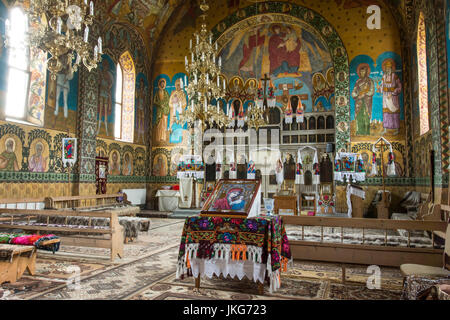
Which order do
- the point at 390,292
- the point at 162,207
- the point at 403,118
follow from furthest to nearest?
the point at 162,207
the point at 403,118
the point at 390,292

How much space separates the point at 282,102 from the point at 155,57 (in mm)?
6453

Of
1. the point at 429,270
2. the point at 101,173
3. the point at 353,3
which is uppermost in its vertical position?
the point at 353,3

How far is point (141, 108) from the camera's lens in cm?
1453

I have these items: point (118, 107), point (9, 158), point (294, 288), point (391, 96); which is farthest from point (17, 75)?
point (391, 96)

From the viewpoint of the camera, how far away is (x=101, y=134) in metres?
12.1

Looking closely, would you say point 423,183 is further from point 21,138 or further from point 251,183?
point 21,138

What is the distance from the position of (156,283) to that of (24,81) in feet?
26.0

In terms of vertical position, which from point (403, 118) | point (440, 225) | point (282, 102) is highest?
point (282, 102)

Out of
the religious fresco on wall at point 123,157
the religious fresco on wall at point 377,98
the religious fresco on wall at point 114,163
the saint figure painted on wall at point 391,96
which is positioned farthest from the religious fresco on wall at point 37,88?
the saint figure painted on wall at point 391,96

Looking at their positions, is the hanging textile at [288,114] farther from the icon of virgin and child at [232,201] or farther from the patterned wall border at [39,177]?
→ the icon of virgin and child at [232,201]

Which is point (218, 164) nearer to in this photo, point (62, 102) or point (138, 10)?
point (62, 102)

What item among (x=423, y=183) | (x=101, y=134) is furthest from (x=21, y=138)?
(x=423, y=183)

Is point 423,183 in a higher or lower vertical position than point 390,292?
higher

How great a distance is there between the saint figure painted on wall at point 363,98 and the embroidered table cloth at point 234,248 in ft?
32.6
